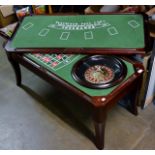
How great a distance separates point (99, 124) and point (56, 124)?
19.5 inches

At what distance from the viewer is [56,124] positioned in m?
1.96

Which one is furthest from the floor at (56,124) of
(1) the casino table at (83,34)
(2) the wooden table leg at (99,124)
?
(1) the casino table at (83,34)

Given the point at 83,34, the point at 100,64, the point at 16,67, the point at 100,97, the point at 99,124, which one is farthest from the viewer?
the point at 16,67

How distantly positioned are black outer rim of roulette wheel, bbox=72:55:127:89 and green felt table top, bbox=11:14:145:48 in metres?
0.11

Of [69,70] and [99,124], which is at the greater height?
[69,70]

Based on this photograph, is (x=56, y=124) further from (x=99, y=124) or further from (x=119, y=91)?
(x=119, y=91)

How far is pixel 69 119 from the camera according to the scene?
6.52 ft

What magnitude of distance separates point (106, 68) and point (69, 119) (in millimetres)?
567

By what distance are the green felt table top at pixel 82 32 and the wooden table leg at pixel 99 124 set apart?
0.52m

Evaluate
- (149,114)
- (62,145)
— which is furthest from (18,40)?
(149,114)

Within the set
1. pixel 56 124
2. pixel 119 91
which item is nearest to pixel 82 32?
pixel 119 91

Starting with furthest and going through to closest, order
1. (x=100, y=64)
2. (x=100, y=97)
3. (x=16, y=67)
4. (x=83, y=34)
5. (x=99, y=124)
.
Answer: (x=16, y=67) → (x=83, y=34) → (x=100, y=64) → (x=99, y=124) → (x=100, y=97)

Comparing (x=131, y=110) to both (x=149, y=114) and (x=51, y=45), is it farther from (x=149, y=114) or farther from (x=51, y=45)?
(x=51, y=45)

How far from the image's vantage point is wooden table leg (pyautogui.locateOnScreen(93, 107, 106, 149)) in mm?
1486
